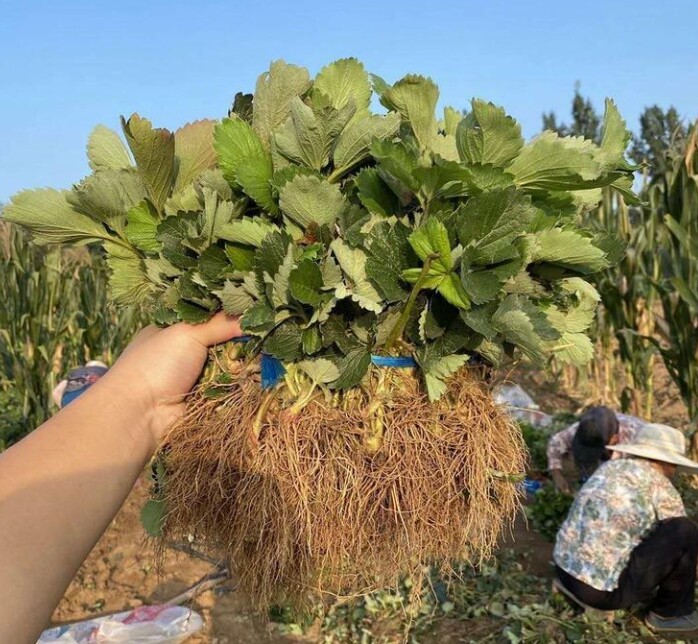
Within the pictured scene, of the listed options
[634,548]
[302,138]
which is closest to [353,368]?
[302,138]

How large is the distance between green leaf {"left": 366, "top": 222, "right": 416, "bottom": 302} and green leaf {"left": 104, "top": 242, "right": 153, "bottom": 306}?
0.46 metres

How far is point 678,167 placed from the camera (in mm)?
4020

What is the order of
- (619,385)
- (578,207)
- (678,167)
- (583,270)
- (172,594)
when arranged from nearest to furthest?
(583,270)
(578,207)
(172,594)
(678,167)
(619,385)

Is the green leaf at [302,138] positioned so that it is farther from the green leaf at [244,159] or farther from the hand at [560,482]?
the hand at [560,482]

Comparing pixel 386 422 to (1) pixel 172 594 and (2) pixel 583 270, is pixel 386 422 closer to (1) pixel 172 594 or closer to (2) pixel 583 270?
(2) pixel 583 270

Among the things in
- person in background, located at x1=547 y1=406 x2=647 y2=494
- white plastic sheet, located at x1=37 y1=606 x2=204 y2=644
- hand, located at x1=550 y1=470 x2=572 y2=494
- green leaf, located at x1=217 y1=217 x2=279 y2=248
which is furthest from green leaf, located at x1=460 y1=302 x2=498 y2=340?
hand, located at x1=550 y1=470 x2=572 y2=494

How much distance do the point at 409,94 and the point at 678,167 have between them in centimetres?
360

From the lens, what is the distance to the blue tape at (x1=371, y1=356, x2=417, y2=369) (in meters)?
1.09

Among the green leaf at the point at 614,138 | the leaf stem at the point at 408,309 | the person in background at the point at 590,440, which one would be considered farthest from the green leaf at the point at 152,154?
the person in background at the point at 590,440

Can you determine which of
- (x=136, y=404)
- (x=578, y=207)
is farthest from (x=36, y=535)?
(x=578, y=207)

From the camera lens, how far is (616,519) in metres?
3.27

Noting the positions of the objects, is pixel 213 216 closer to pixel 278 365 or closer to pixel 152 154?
pixel 152 154

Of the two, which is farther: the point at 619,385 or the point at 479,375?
the point at 619,385

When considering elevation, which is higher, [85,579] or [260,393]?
[260,393]
